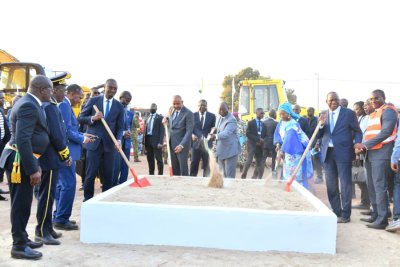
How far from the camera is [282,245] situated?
424cm

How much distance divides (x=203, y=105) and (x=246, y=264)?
5308 mm

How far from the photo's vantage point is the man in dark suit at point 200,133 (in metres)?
8.20

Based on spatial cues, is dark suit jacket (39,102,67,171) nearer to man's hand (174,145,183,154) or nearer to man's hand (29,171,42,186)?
man's hand (29,171,42,186)

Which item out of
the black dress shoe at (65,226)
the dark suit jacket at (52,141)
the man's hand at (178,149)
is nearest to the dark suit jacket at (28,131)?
the dark suit jacket at (52,141)

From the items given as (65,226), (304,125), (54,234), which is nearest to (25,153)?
(54,234)

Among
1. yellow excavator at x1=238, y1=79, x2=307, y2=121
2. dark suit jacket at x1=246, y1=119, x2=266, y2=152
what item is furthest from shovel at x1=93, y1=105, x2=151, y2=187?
yellow excavator at x1=238, y1=79, x2=307, y2=121

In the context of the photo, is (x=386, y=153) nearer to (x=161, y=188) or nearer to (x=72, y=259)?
(x=161, y=188)

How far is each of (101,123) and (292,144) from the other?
3081 millimetres

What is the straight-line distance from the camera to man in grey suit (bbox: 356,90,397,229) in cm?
548

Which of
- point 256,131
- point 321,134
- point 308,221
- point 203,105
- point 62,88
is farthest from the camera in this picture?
point 256,131

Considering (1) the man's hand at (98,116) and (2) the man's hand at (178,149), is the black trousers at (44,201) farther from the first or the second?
(2) the man's hand at (178,149)

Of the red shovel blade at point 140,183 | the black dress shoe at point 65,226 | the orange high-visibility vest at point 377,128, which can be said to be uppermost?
the orange high-visibility vest at point 377,128

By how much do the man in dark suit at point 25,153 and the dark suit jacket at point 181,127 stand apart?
11.9 ft

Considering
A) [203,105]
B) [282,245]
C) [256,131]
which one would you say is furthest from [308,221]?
[256,131]
